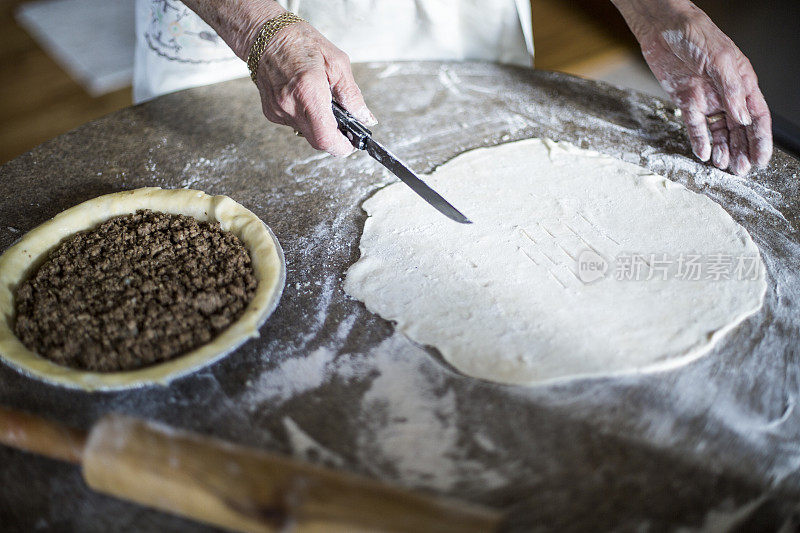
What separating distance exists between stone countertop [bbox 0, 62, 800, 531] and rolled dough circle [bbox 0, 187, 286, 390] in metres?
0.10

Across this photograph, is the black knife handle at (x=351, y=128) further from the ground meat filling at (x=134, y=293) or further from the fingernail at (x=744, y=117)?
the fingernail at (x=744, y=117)

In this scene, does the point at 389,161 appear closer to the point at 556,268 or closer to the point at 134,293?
the point at 556,268

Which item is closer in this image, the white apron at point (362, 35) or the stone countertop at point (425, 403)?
the stone countertop at point (425, 403)

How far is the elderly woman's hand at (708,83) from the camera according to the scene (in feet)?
4.99

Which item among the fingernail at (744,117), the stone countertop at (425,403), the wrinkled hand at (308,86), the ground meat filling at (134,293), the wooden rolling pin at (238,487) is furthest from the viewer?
the fingernail at (744,117)

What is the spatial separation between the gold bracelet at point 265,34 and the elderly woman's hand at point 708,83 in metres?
0.95

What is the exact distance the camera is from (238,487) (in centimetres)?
84

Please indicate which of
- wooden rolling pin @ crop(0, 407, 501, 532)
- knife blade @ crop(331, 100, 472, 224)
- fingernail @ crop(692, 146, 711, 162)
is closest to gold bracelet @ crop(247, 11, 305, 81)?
knife blade @ crop(331, 100, 472, 224)

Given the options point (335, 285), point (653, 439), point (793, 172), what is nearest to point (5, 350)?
point (335, 285)

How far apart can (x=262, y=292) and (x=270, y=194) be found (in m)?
0.44

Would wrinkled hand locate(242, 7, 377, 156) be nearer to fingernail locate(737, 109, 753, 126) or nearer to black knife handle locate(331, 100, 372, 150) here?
black knife handle locate(331, 100, 372, 150)

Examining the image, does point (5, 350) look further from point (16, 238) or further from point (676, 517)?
point (676, 517)

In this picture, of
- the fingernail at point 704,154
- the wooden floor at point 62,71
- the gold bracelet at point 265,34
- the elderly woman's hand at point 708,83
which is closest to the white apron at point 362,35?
the gold bracelet at point 265,34

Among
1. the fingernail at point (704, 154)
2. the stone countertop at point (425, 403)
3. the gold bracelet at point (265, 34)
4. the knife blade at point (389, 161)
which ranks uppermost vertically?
the gold bracelet at point (265, 34)
